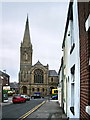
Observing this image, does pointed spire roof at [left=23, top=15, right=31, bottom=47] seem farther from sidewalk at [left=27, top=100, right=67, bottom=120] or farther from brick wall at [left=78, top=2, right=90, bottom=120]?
brick wall at [left=78, top=2, right=90, bottom=120]

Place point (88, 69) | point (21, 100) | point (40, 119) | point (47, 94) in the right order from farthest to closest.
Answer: point (47, 94) → point (21, 100) → point (40, 119) → point (88, 69)

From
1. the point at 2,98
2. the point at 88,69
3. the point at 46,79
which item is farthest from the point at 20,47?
the point at 88,69

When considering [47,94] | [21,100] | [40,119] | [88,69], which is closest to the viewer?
[88,69]

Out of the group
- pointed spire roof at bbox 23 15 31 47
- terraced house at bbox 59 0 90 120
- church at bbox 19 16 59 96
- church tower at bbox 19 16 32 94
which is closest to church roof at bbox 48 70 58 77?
church at bbox 19 16 59 96

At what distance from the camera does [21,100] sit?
37.3 m

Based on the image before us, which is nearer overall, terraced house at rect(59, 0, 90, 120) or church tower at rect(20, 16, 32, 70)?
terraced house at rect(59, 0, 90, 120)

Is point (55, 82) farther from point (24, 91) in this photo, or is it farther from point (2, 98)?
point (2, 98)

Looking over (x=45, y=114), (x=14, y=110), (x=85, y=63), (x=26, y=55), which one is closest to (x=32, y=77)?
(x=26, y=55)

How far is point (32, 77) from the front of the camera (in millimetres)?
87625

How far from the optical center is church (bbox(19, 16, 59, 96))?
286 ft

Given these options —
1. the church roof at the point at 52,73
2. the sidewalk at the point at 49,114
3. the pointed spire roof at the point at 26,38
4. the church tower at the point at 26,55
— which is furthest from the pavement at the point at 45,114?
the pointed spire roof at the point at 26,38

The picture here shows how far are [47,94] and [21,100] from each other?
1987 inches

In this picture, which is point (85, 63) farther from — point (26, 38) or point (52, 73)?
point (26, 38)

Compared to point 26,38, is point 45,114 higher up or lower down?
lower down
